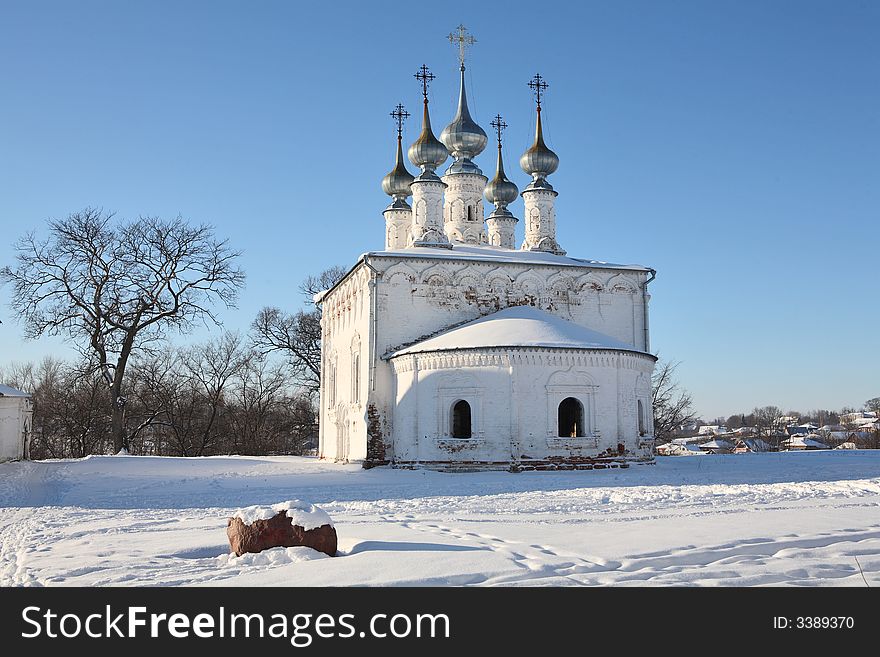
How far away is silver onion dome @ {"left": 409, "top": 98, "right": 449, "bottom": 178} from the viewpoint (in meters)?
24.9

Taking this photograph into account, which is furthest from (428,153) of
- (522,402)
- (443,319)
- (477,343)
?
(522,402)

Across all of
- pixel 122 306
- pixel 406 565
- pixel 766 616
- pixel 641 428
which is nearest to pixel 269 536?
pixel 406 565

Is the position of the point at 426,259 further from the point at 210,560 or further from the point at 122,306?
the point at 210,560

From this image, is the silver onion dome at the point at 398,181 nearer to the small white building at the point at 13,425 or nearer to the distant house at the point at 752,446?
the small white building at the point at 13,425

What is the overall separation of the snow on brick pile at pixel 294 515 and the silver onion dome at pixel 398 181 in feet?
71.5

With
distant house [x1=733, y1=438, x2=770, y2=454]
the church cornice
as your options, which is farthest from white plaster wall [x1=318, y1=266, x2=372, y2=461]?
distant house [x1=733, y1=438, x2=770, y2=454]

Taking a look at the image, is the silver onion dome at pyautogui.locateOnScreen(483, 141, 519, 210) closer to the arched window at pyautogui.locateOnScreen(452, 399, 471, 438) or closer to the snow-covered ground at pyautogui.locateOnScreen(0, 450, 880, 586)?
the arched window at pyautogui.locateOnScreen(452, 399, 471, 438)

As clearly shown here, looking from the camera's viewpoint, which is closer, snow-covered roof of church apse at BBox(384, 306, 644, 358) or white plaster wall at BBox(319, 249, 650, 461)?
snow-covered roof of church apse at BBox(384, 306, 644, 358)

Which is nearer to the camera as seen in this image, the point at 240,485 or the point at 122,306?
the point at 240,485

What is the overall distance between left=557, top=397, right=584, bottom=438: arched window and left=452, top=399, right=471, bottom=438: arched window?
220 centimetres

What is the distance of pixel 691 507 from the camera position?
10930 mm

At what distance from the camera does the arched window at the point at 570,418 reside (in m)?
20.4

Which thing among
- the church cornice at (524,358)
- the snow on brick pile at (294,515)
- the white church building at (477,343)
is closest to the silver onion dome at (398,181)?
the white church building at (477,343)

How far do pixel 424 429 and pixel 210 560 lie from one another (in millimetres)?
13470
